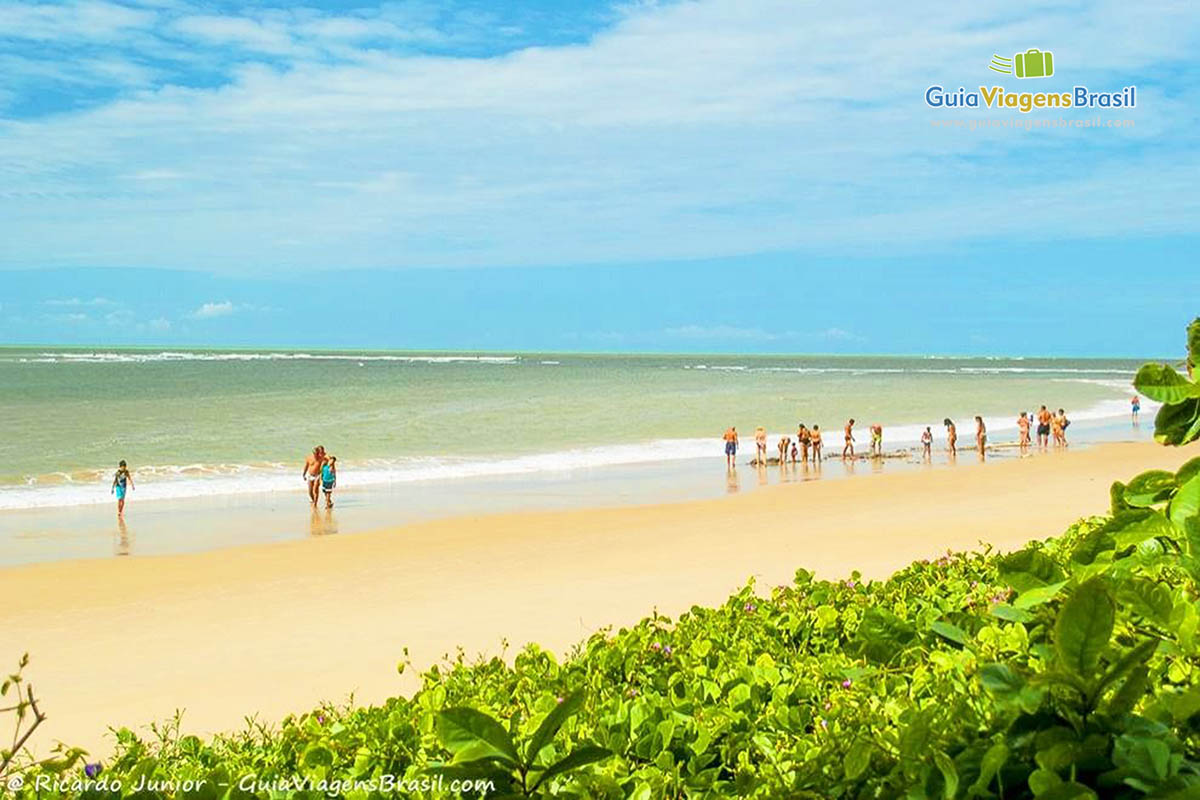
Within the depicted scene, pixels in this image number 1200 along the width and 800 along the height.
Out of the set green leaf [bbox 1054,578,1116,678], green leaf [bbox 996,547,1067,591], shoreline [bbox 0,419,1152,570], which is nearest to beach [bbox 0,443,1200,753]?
shoreline [bbox 0,419,1152,570]

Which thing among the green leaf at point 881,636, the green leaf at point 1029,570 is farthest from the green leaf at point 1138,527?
the green leaf at point 881,636

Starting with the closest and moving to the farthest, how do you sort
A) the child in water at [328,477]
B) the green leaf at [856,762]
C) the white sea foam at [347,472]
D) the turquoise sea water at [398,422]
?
1. the green leaf at [856,762]
2. the child in water at [328,477]
3. the white sea foam at [347,472]
4. the turquoise sea water at [398,422]

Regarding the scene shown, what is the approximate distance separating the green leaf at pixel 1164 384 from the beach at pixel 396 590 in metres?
3.99

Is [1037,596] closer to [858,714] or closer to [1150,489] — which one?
[1150,489]

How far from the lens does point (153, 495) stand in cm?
2358

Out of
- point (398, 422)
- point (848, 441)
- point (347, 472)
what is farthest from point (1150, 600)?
point (398, 422)

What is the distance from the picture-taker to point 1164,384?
1695mm

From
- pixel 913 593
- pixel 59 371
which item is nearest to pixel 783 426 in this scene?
pixel 913 593

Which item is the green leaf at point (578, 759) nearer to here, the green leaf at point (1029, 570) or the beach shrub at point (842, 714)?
the beach shrub at point (842, 714)

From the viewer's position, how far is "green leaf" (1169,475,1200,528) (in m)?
1.55

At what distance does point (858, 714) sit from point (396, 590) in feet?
35.6

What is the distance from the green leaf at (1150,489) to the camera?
182cm

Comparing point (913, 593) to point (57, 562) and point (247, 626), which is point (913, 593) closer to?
point (247, 626)

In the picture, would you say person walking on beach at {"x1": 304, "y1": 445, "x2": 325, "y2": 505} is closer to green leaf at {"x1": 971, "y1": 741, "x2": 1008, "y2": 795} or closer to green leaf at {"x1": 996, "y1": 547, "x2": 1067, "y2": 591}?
green leaf at {"x1": 996, "y1": 547, "x2": 1067, "y2": 591}
